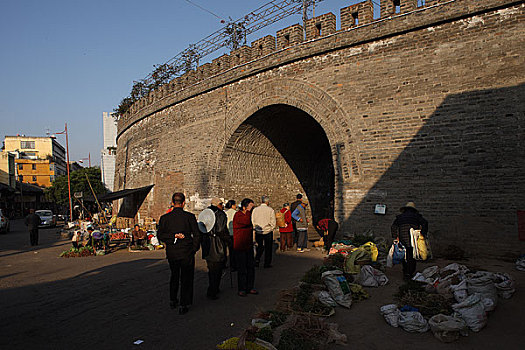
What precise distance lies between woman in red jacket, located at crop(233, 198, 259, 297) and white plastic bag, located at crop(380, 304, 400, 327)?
2.09 meters

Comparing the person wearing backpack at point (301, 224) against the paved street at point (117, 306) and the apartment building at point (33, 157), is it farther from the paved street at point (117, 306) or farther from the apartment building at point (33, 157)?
the apartment building at point (33, 157)

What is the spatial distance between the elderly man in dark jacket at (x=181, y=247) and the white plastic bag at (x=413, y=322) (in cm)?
279

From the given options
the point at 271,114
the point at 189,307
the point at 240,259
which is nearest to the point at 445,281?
the point at 240,259

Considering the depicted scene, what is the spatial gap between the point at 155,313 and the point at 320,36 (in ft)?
28.5

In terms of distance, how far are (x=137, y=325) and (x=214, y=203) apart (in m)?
2.24

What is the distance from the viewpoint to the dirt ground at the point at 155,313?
3939 mm

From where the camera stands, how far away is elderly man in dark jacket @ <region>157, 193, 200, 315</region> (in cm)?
496

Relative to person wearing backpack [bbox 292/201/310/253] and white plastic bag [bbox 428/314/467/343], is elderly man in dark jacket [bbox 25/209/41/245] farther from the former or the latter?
white plastic bag [bbox 428/314/467/343]

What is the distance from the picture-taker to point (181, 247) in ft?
16.4

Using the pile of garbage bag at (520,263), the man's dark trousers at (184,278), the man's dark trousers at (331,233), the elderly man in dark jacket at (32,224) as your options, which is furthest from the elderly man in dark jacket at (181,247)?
the elderly man in dark jacket at (32,224)

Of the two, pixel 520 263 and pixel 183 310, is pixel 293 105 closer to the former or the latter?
pixel 520 263

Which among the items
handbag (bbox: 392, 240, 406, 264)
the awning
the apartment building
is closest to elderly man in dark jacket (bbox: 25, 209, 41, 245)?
the awning

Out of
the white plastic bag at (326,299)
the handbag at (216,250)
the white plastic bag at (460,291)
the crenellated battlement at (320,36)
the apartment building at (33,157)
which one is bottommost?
the white plastic bag at (326,299)

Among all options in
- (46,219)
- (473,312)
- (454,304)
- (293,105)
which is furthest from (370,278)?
(46,219)
